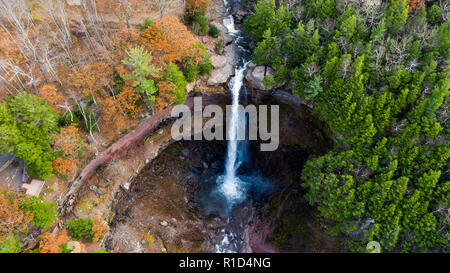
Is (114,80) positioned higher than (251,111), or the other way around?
(114,80)

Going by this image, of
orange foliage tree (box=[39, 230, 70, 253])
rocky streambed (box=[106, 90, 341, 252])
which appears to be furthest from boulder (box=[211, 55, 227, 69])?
orange foliage tree (box=[39, 230, 70, 253])

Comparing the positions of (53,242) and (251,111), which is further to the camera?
(251,111)

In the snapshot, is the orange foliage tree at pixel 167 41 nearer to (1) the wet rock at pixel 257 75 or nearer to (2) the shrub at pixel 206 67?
(2) the shrub at pixel 206 67

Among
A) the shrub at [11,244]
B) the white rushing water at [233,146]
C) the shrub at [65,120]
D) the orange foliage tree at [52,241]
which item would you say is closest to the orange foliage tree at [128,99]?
the shrub at [65,120]

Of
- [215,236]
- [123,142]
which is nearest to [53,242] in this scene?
[123,142]

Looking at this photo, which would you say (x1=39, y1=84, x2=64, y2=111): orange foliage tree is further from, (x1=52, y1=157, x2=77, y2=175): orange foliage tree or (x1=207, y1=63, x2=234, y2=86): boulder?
(x1=207, y1=63, x2=234, y2=86): boulder

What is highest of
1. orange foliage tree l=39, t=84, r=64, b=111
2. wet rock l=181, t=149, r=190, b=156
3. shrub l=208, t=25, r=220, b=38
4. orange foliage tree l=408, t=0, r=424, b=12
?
orange foliage tree l=408, t=0, r=424, b=12

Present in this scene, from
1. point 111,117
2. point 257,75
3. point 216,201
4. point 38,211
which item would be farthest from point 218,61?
point 38,211
